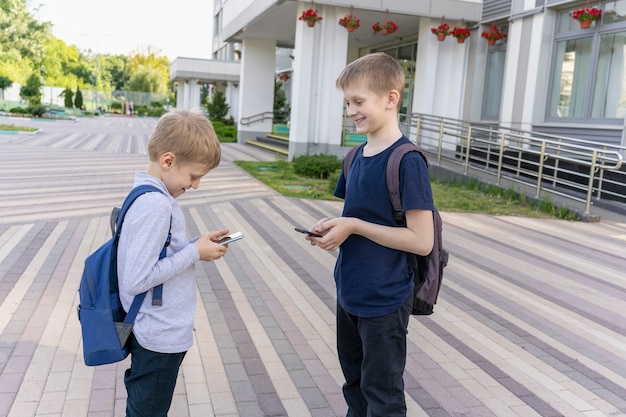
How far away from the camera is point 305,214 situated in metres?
9.38

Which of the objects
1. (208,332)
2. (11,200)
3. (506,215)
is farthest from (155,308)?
(506,215)

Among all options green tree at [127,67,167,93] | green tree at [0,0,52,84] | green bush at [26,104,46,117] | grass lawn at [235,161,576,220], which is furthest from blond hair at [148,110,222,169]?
green tree at [127,67,167,93]

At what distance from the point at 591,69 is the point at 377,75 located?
41.7 ft

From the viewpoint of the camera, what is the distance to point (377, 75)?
224 centimetres

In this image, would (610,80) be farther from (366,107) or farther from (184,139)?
(184,139)

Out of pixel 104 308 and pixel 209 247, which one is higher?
pixel 209 247

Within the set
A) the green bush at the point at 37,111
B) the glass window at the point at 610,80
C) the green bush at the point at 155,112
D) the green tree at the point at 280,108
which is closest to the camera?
the glass window at the point at 610,80

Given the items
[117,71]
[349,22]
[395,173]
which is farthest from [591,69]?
[117,71]

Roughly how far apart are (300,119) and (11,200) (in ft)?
28.3

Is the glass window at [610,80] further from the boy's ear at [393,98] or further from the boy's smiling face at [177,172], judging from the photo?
the boy's smiling face at [177,172]

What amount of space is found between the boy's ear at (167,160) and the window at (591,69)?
40.8 ft

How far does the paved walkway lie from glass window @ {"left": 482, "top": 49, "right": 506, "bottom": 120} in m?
7.98

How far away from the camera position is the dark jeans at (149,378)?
7.11 ft

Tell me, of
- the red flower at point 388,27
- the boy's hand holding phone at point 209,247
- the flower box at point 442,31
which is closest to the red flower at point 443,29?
the flower box at point 442,31
